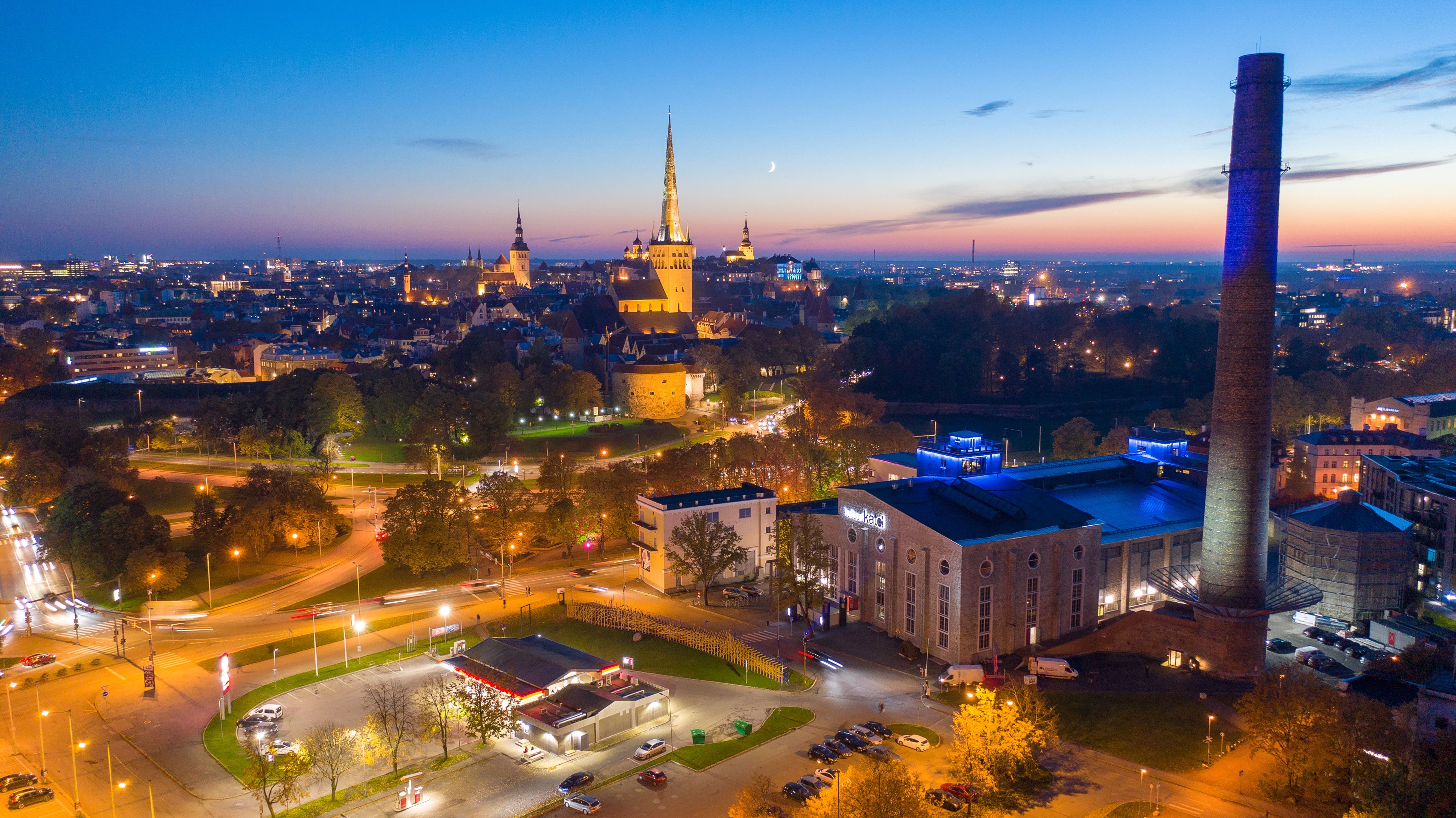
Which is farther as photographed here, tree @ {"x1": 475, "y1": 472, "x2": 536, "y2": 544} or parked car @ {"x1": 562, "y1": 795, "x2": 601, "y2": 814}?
Result: tree @ {"x1": 475, "y1": 472, "x2": 536, "y2": 544}

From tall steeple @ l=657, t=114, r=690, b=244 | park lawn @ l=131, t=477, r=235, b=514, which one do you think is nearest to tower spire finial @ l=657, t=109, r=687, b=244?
tall steeple @ l=657, t=114, r=690, b=244

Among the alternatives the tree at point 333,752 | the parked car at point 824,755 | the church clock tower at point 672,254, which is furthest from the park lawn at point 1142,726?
the church clock tower at point 672,254

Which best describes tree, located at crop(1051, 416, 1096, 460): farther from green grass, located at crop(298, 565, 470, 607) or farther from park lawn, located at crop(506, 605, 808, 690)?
green grass, located at crop(298, 565, 470, 607)

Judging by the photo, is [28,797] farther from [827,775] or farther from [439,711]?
[827,775]

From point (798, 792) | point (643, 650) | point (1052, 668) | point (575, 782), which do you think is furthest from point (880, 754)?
point (643, 650)

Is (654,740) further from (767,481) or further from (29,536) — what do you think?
(29,536)

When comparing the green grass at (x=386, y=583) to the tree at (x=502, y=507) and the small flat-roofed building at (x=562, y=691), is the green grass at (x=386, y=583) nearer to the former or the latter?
the tree at (x=502, y=507)

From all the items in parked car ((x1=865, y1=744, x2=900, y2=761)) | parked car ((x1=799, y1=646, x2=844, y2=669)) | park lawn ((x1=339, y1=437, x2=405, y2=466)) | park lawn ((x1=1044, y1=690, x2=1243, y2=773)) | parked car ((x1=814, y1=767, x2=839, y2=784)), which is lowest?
park lawn ((x1=1044, y1=690, x2=1243, y2=773))
